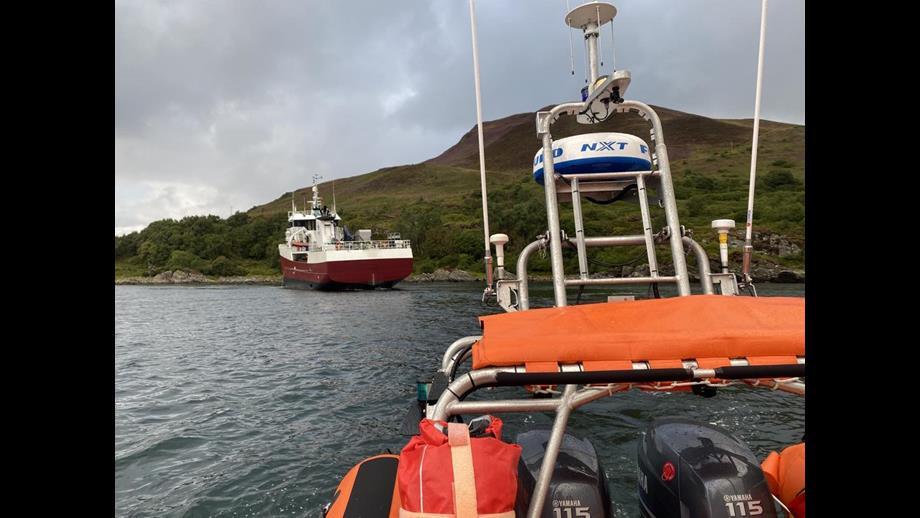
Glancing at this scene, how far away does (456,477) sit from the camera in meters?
2.24

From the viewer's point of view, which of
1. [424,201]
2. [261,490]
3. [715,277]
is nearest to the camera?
[715,277]

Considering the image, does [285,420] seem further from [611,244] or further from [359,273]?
[359,273]

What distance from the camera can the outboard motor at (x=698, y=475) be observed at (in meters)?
3.01

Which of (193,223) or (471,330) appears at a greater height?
(193,223)

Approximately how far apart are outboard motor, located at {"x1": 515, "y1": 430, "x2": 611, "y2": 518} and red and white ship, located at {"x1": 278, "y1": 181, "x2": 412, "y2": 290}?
49511 millimetres

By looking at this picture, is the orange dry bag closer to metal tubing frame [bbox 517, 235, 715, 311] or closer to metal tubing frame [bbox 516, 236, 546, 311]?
metal tubing frame [bbox 516, 236, 546, 311]

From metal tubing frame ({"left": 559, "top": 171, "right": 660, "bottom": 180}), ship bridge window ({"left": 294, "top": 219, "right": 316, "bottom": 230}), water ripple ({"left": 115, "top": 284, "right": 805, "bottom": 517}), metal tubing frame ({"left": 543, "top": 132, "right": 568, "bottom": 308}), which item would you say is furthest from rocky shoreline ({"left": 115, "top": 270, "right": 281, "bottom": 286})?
metal tubing frame ({"left": 543, "top": 132, "right": 568, "bottom": 308})

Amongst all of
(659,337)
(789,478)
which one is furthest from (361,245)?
(659,337)

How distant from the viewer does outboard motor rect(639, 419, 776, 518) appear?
3.01 meters
